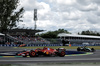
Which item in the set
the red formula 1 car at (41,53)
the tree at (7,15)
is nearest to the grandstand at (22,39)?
the tree at (7,15)

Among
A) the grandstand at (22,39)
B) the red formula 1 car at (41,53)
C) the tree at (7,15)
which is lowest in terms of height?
the red formula 1 car at (41,53)

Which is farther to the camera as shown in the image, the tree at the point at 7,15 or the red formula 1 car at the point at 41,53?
the tree at the point at 7,15

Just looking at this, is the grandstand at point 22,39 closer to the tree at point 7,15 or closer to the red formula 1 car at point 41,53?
the tree at point 7,15

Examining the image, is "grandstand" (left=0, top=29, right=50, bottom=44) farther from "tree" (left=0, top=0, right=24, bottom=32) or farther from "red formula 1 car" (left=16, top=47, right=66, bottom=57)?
"red formula 1 car" (left=16, top=47, right=66, bottom=57)

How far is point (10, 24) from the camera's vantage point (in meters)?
47.2

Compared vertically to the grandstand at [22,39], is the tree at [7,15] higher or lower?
higher

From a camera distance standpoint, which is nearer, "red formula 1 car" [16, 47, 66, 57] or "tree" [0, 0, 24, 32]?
"red formula 1 car" [16, 47, 66, 57]

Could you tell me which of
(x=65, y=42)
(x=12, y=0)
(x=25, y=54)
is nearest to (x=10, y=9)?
(x=12, y=0)

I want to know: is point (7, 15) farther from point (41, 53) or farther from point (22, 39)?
point (41, 53)

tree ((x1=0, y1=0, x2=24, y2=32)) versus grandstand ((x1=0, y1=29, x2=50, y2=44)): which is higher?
tree ((x1=0, y1=0, x2=24, y2=32))

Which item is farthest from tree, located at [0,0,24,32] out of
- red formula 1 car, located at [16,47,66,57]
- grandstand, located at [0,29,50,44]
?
red formula 1 car, located at [16,47,66,57]

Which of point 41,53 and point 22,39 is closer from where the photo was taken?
point 41,53

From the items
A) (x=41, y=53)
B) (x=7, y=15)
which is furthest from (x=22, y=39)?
(x=41, y=53)

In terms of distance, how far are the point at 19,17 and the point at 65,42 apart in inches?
587
